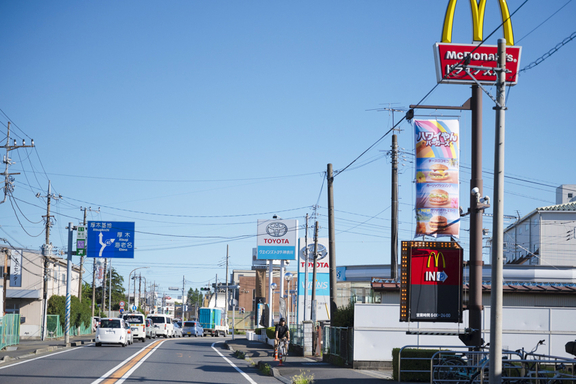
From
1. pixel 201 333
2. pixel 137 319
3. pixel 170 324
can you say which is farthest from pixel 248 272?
pixel 137 319

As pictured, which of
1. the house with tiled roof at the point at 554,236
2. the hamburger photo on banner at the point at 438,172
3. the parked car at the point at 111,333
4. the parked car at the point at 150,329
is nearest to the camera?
the hamburger photo on banner at the point at 438,172

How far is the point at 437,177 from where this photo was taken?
25797 millimetres

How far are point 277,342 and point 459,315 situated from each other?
891 cm

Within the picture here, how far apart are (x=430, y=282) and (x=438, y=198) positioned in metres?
8.04

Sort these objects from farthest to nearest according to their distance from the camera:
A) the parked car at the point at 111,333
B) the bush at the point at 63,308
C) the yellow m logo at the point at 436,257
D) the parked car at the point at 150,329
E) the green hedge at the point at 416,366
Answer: the bush at the point at 63,308 < the parked car at the point at 150,329 < the parked car at the point at 111,333 < the yellow m logo at the point at 436,257 < the green hedge at the point at 416,366

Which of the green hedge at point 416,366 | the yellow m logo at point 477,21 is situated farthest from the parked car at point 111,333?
the yellow m logo at point 477,21

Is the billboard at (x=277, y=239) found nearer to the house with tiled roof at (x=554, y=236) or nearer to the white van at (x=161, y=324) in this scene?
the white van at (x=161, y=324)

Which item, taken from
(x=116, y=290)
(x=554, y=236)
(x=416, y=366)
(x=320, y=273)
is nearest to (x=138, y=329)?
(x=320, y=273)

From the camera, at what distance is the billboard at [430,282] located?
18.0 m

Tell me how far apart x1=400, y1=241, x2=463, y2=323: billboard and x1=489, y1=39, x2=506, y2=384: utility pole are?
237 inches

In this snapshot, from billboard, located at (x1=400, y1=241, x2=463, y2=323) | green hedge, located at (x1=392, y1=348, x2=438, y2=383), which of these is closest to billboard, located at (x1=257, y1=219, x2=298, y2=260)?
billboard, located at (x1=400, y1=241, x2=463, y2=323)

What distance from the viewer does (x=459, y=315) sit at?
18.0m

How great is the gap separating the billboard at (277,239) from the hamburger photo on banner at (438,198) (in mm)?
29554

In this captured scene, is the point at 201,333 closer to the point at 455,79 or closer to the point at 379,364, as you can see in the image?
the point at 379,364
